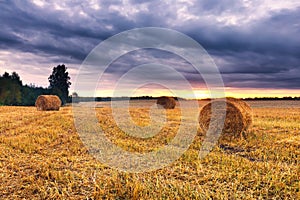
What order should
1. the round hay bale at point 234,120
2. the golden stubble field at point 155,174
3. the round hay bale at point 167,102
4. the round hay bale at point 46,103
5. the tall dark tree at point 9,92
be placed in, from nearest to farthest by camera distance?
the golden stubble field at point 155,174
the round hay bale at point 234,120
the round hay bale at point 46,103
the round hay bale at point 167,102
the tall dark tree at point 9,92

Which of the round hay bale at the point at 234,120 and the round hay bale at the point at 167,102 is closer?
A: the round hay bale at the point at 234,120

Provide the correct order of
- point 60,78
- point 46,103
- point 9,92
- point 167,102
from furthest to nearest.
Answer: point 60,78 → point 9,92 → point 167,102 → point 46,103

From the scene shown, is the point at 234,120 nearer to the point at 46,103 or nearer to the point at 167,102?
the point at 167,102

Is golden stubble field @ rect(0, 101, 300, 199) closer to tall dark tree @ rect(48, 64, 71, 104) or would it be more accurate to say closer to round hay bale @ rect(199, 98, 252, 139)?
round hay bale @ rect(199, 98, 252, 139)

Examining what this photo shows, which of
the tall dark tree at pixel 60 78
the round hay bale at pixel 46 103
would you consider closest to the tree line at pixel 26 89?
the tall dark tree at pixel 60 78

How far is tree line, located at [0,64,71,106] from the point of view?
51.5 meters

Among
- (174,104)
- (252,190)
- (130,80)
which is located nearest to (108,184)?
(252,190)

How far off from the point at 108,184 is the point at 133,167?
1.27 meters

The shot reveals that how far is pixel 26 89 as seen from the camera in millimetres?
62625

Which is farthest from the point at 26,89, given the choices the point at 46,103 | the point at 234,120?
the point at 234,120

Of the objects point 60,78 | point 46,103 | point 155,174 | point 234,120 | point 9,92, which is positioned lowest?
point 155,174

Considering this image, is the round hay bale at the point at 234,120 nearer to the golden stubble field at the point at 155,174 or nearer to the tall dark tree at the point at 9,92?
the golden stubble field at the point at 155,174

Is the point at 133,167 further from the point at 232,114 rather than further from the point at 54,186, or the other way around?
the point at 232,114

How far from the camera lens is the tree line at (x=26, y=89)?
2029 inches
